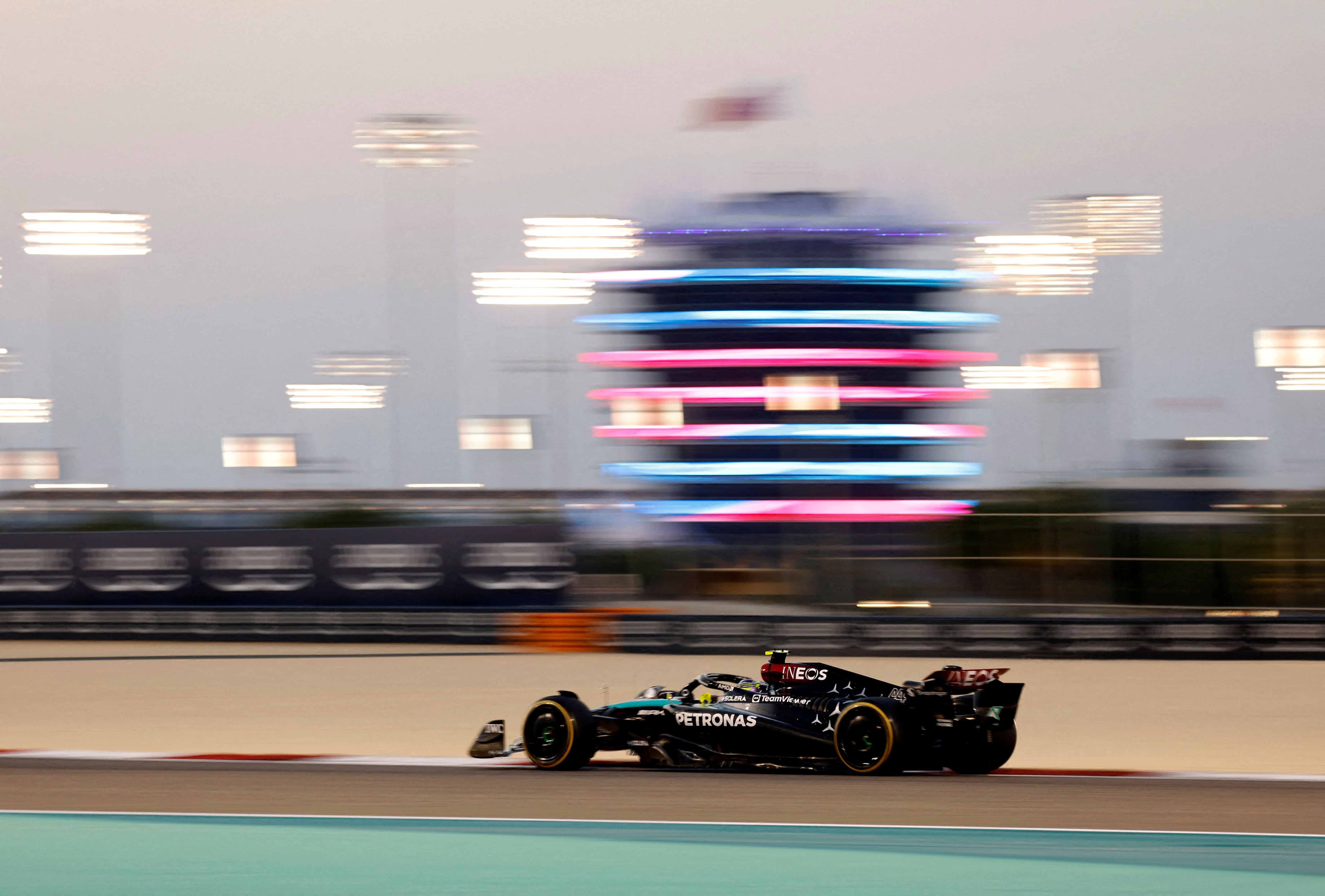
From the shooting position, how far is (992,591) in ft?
71.3

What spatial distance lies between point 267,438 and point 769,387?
23784mm

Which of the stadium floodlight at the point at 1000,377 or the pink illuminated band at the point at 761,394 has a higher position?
the stadium floodlight at the point at 1000,377

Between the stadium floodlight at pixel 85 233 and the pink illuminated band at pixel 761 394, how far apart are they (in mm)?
21558

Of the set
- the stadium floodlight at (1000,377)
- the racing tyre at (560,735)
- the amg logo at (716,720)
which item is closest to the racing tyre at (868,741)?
the amg logo at (716,720)

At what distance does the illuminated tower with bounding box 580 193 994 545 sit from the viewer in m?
49.9

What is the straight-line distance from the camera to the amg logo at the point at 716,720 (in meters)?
9.97

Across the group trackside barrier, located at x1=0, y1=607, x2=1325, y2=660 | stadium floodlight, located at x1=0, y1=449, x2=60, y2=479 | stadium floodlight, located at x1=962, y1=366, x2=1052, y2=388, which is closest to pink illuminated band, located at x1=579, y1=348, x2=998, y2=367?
stadium floodlight, located at x1=962, y1=366, x2=1052, y2=388

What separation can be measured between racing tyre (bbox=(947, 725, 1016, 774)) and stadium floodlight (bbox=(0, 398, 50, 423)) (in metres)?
60.5

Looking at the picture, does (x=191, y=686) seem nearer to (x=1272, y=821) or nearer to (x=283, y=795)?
(x=283, y=795)

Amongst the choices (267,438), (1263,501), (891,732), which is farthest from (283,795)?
(267,438)

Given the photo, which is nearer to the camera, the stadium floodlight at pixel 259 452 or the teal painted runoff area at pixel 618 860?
the teal painted runoff area at pixel 618 860

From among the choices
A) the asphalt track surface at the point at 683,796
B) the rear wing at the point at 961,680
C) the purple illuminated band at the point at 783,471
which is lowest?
the asphalt track surface at the point at 683,796

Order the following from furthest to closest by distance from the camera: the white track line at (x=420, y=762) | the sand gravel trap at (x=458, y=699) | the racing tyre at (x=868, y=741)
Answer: the sand gravel trap at (x=458, y=699), the white track line at (x=420, y=762), the racing tyre at (x=868, y=741)

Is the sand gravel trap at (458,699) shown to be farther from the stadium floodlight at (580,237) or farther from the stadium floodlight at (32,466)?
Result: the stadium floodlight at (32,466)
